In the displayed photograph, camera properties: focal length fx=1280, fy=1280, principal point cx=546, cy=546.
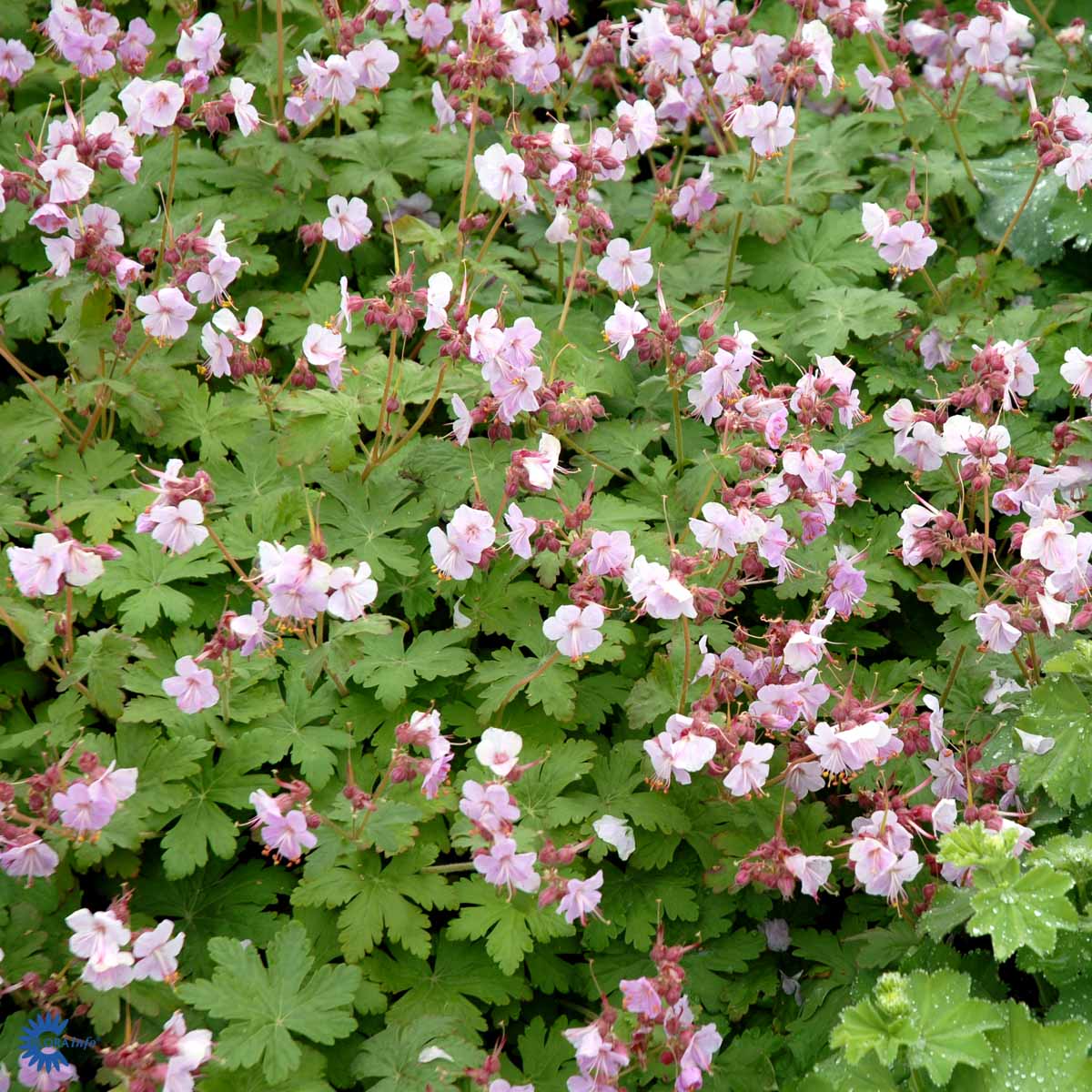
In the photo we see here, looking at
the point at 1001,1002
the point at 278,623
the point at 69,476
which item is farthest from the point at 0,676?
the point at 1001,1002

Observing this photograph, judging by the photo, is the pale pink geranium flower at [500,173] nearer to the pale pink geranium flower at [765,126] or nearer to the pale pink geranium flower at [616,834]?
the pale pink geranium flower at [765,126]

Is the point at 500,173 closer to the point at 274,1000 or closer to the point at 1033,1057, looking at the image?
the point at 274,1000

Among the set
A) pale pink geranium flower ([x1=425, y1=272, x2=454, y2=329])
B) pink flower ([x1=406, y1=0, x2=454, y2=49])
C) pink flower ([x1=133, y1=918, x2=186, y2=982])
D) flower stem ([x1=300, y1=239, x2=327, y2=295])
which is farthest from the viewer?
pink flower ([x1=406, y1=0, x2=454, y2=49])

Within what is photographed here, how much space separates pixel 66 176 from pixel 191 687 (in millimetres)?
1447

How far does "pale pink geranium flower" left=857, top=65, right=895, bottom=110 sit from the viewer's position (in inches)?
181

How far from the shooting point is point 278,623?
3029 millimetres

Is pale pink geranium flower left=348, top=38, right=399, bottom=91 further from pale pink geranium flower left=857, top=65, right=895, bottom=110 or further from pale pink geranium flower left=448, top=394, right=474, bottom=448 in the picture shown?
pale pink geranium flower left=857, top=65, right=895, bottom=110

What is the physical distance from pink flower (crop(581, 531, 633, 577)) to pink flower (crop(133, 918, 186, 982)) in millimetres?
1215

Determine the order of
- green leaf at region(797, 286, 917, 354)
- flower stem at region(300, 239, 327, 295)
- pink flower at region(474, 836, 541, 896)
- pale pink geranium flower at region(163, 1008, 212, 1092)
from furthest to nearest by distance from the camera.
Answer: flower stem at region(300, 239, 327, 295)
green leaf at region(797, 286, 917, 354)
pink flower at region(474, 836, 541, 896)
pale pink geranium flower at region(163, 1008, 212, 1092)

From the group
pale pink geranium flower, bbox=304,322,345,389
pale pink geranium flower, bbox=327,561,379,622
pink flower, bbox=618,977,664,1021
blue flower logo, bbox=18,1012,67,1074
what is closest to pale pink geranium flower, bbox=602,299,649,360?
pale pink geranium flower, bbox=304,322,345,389

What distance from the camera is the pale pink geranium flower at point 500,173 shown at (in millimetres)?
3607

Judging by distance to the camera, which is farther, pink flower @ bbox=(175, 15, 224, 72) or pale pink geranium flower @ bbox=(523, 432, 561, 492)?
pink flower @ bbox=(175, 15, 224, 72)

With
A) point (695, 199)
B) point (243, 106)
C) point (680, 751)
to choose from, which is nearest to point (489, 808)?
point (680, 751)

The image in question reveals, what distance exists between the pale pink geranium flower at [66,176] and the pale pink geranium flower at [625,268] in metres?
1.44
